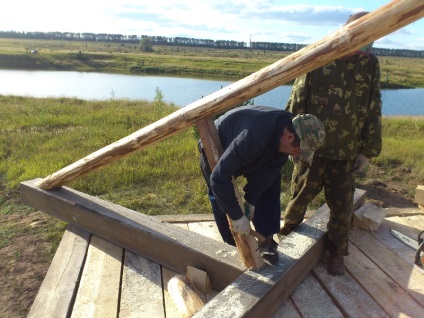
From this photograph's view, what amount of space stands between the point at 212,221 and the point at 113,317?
1591 mm

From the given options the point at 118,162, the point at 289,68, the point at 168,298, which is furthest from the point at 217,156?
the point at 118,162

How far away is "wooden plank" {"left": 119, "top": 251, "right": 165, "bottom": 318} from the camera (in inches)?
105

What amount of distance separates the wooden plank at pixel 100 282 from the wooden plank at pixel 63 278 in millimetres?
53

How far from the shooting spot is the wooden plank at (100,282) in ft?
8.73

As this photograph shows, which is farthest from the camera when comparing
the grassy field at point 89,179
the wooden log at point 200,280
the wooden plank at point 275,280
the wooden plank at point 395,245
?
the grassy field at point 89,179

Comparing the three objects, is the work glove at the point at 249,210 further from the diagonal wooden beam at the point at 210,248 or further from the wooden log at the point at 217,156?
the diagonal wooden beam at the point at 210,248

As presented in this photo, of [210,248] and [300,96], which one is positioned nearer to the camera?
[210,248]

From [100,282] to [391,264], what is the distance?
2322mm

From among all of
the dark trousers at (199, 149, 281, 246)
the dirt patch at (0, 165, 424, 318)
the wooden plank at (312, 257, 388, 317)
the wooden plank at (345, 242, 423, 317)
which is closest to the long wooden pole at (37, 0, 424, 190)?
the dark trousers at (199, 149, 281, 246)

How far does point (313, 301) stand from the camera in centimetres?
276

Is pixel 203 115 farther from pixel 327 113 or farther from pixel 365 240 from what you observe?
pixel 365 240

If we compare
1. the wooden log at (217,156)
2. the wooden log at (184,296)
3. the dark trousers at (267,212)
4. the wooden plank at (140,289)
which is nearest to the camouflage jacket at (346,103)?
the dark trousers at (267,212)

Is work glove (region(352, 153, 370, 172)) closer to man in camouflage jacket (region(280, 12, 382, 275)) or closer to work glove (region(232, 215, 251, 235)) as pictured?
man in camouflage jacket (region(280, 12, 382, 275))

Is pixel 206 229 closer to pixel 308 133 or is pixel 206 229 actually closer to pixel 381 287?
pixel 381 287
